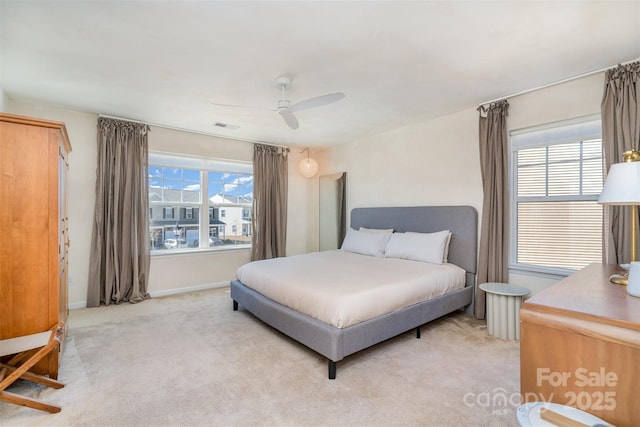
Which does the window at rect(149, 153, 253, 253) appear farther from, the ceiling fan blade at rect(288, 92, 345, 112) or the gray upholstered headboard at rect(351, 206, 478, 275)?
the ceiling fan blade at rect(288, 92, 345, 112)

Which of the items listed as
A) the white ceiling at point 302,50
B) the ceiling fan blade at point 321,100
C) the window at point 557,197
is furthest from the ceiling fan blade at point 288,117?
the window at point 557,197

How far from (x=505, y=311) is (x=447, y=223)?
126 cm

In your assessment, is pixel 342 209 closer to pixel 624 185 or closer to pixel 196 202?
pixel 196 202

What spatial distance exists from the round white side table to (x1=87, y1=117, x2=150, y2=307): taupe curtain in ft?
14.3

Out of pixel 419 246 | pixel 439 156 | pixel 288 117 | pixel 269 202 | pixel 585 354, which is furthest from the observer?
pixel 269 202

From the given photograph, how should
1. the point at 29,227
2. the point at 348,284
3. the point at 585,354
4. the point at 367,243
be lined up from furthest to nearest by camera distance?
1. the point at 367,243
2. the point at 348,284
3. the point at 29,227
4. the point at 585,354

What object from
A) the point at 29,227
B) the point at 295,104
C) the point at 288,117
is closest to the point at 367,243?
the point at 288,117

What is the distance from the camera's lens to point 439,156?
401 centimetres

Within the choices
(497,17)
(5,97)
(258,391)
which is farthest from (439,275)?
(5,97)

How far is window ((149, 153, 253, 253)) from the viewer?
4.57 m

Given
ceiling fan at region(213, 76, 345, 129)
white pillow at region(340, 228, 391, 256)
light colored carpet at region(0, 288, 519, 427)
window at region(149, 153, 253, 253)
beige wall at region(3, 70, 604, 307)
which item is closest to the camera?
light colored carpet at region(0, 288, 519, 427)

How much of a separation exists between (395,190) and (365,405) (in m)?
3.21

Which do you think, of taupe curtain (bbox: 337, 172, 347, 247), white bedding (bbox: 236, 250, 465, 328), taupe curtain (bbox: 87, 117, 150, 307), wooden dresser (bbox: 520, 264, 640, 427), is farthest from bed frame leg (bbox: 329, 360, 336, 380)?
taupe curtain (bbox: 337, 172, 347, 247)

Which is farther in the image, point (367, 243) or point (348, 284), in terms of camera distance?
point (367, 243)
